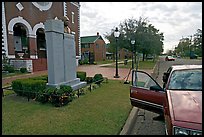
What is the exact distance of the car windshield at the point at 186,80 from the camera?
421 cm

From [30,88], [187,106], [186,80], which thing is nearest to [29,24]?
[30,88]

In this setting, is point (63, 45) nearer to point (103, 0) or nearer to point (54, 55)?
point (54, 55)

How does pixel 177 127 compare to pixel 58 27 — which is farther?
pixel 58 27

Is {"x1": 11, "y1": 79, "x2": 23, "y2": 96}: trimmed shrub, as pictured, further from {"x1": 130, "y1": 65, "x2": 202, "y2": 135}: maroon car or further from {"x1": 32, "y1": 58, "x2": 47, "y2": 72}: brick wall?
{"x1": 32, "y1": 58, "x2": 47, "y2": 72}: brick wall

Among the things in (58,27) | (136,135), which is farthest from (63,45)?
(136,135)

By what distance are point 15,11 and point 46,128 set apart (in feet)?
64.4

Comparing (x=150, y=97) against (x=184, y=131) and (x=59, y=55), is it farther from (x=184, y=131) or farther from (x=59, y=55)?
(x=59, y=55)

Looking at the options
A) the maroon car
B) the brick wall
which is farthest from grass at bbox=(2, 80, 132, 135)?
the brick wall

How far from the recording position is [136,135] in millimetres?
4285

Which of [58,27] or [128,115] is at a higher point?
[58,27]

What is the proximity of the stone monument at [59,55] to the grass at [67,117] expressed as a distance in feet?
5.09

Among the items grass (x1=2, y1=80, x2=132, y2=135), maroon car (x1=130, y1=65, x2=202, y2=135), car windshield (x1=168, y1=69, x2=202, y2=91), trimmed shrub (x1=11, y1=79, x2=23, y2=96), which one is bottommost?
grass (x1=2, y1=80, x2=132, y2=135)

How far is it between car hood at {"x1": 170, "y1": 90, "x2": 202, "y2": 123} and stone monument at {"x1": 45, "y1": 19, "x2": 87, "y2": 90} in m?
5.10

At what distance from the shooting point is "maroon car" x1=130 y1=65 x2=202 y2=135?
8.99ft
